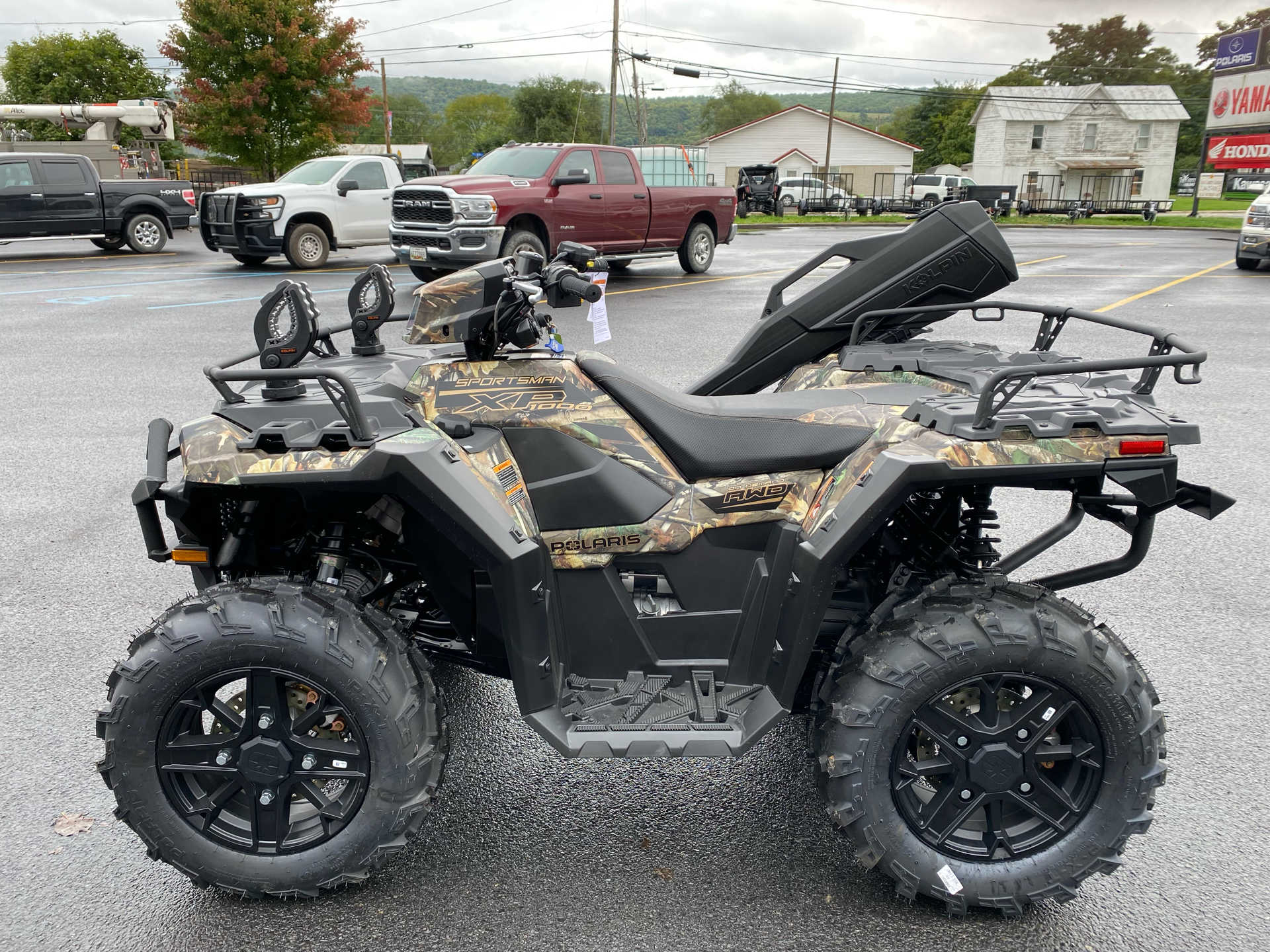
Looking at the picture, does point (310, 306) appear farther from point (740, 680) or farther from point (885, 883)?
point (885, 883)

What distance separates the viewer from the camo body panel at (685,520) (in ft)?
8.54

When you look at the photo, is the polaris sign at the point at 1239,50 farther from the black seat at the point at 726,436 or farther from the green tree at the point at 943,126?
the black seat at the point at 726,436

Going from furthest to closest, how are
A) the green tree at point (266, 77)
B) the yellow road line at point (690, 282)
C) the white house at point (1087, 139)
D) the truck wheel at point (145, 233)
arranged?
the white house at point (1087, 139) < the green tree at point (266, 77) < the truck wheel at point (145, 233) < the yellow road line at point (690, 282)

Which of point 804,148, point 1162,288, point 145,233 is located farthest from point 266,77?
point 804,148

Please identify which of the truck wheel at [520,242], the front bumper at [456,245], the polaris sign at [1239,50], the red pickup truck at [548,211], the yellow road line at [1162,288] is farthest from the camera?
the polaris sign at [1239,50]

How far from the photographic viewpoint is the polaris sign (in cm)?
4106

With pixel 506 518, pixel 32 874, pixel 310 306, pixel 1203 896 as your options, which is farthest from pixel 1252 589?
pixel 32 874

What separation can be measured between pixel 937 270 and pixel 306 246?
588 inches

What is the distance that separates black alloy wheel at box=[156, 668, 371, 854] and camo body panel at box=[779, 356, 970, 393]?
1.86m

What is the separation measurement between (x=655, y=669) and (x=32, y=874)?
1813 millimetres

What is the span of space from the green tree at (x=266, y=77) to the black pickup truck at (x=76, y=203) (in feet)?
31.9

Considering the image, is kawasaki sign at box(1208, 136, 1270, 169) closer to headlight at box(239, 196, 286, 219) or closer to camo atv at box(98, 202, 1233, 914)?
headlight at box(239, 196, 286, 219)

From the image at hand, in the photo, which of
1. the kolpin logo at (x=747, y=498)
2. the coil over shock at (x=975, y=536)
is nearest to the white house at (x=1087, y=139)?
the coil over shock at (x=975, y=536)

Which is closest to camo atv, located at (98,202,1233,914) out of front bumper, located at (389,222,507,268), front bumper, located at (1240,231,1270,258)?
front bumper, located at (389,222,507,268)
